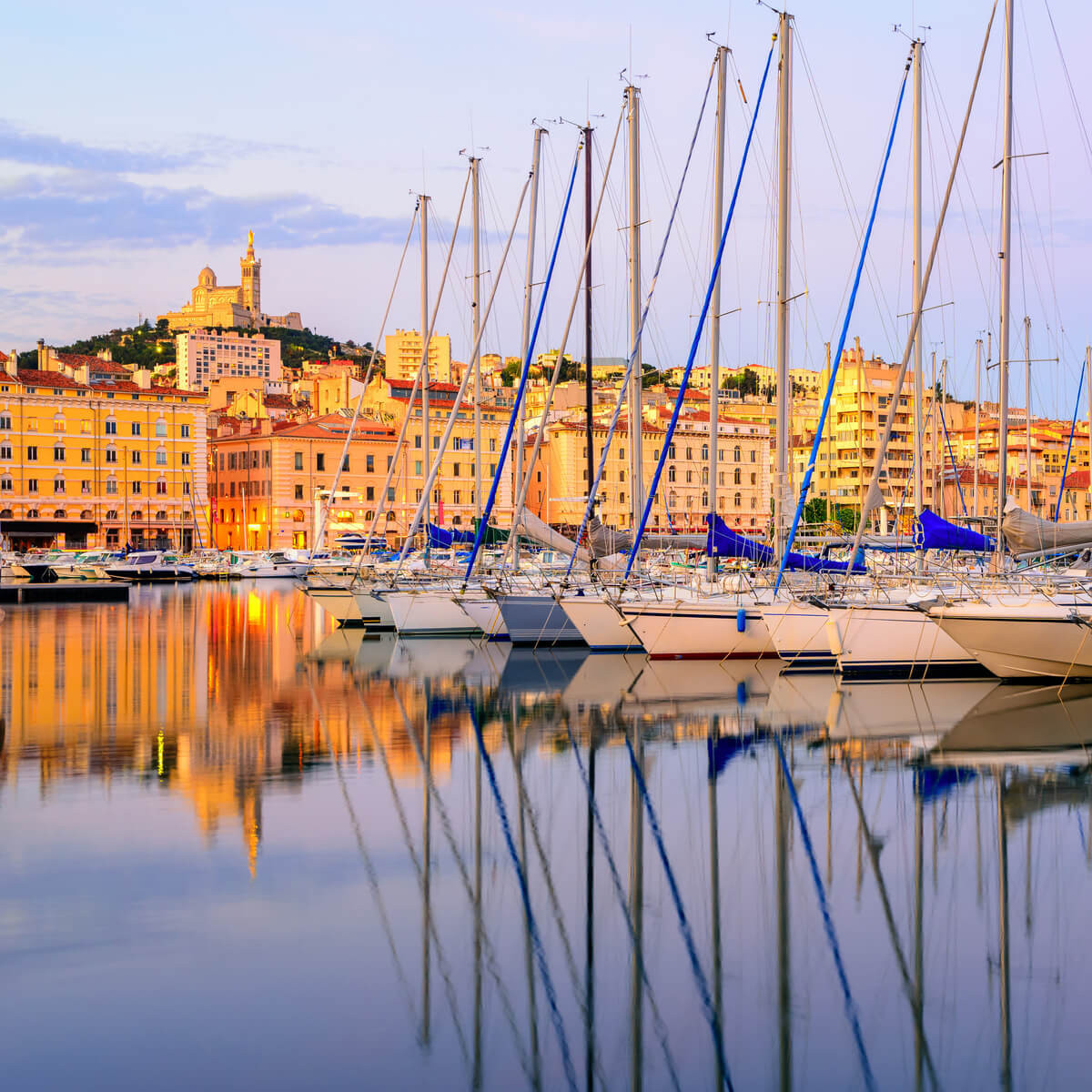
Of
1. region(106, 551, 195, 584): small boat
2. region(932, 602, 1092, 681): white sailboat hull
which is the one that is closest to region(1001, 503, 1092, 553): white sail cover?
region(932, 602, 1092, 681): white sailboat hull

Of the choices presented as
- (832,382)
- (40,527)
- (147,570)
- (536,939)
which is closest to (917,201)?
(832,382)

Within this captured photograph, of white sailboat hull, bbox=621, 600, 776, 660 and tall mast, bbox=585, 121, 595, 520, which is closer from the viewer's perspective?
white sailboat hull, bbox=621, 600, 776, 660

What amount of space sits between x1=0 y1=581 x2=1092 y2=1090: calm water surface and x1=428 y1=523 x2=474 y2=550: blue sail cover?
14.9m

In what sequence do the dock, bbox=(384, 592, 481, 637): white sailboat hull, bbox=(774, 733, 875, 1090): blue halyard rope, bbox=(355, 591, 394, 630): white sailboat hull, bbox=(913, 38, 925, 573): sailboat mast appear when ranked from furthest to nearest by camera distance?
1. the dock
2. bbox=(355, 591, 394, 630): white sailboat hull
3. bbox=(384, 592, 481, 637): white sailboat hull
4. bbox=(913, 38, 925, 573): sailboat mast
5. bbox=(774, 733, 875, 1090): blue halyard rope

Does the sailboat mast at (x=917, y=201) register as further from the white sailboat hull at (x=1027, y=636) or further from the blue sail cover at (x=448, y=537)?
the blue sail cover at (x=448, y=537)

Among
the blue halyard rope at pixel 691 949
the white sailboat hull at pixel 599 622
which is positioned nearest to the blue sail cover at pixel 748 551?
the white sailboat hull at pixel 599 622

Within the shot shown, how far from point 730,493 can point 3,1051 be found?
9435 cm

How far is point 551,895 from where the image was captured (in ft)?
35.6

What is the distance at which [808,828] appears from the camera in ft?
43.1

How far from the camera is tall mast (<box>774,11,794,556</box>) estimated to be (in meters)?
24.6

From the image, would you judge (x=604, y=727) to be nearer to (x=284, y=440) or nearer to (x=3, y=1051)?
(x=3, y=1051)

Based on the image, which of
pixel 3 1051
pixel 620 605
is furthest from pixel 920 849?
pixel 620 605

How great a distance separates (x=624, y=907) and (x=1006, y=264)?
52.3ft

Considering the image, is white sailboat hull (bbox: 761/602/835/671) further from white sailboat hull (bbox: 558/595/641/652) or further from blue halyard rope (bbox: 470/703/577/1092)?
blue halyard rope (bbox: 470/703/577/1092)
